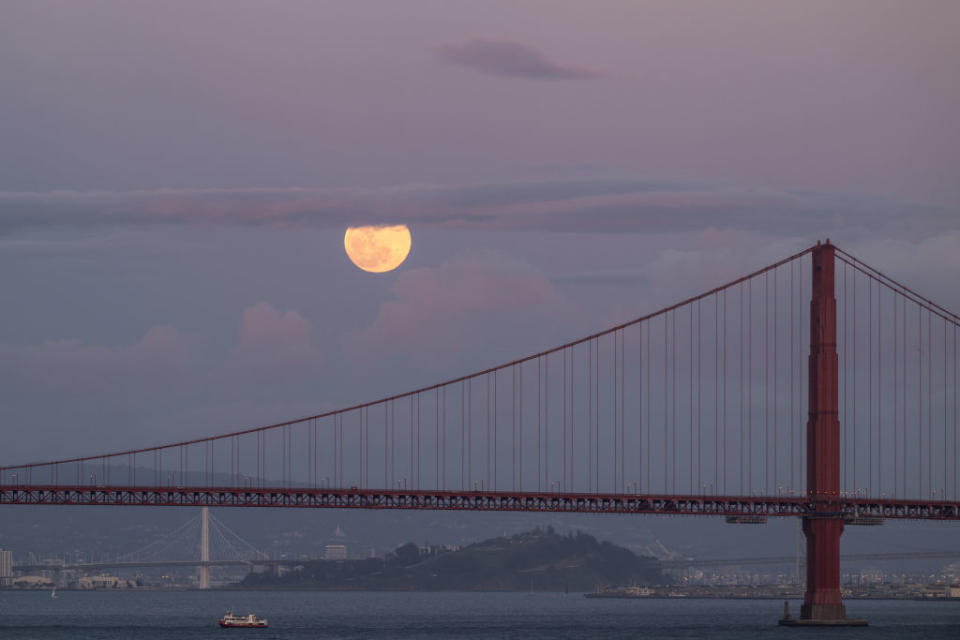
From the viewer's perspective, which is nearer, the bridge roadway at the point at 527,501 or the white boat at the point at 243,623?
the bridge roadway at the point at 527,501

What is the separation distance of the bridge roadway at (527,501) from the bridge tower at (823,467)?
685 millimetres

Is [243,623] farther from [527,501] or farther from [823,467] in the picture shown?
[823,467]

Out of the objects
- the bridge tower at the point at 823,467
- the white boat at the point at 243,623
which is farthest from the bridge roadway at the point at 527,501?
the white boat at the point at 243,623

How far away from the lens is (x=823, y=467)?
95.8m

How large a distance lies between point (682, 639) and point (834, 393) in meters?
17.6

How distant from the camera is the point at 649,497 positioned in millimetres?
99250

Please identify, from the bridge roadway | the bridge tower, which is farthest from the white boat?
the bridge tower

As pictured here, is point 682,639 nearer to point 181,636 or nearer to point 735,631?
point 735,631

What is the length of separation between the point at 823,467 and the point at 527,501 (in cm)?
1657

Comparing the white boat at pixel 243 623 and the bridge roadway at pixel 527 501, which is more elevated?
the bridge roadway at pixel 527 501

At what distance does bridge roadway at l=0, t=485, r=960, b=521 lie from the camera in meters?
97.4

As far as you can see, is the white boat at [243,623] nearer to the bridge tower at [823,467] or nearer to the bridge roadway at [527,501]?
the bridge roadway at [527,501]

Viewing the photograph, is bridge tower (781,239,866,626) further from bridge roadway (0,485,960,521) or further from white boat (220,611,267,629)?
white boat (220,611,267,629)

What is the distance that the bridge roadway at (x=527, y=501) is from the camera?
9744cm
